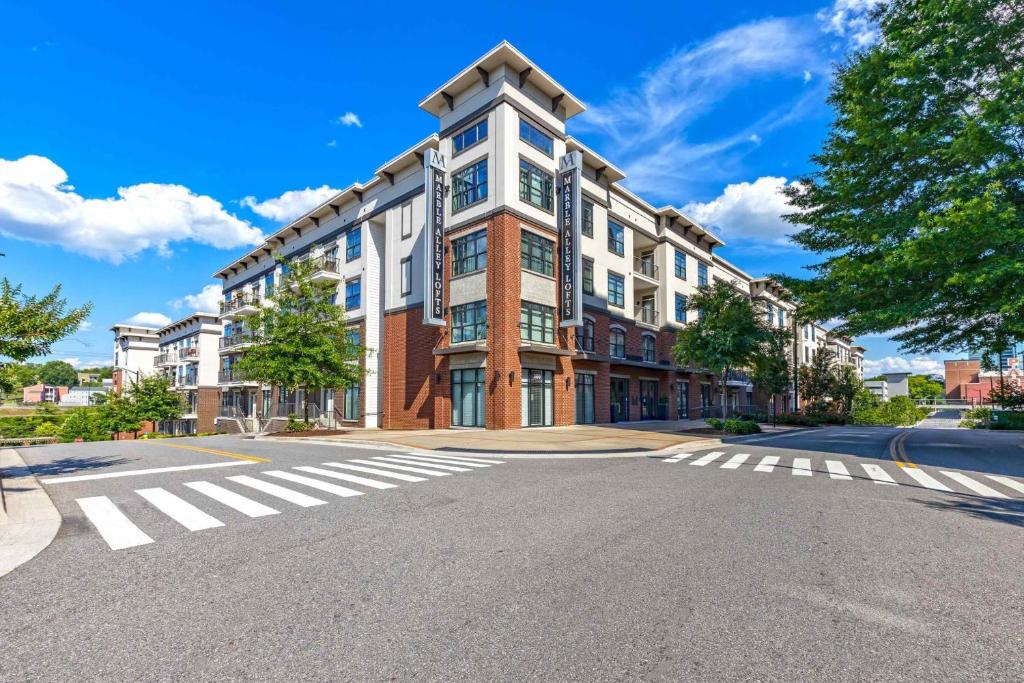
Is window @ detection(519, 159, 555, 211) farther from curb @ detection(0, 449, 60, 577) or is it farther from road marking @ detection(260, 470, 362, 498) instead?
curb @ detection(0, 449, 60, 577)

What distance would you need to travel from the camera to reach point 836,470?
38.4 ft

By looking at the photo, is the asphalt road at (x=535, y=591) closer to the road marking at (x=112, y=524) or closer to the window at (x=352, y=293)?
the road marking at (x=112, y=524)

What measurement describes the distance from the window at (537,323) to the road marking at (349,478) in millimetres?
15134

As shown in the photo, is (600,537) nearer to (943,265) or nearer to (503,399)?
(943,265)

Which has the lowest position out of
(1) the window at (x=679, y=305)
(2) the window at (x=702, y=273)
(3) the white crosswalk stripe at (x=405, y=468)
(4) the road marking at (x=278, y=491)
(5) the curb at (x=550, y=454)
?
(5) the curb at (x=550, y=454)

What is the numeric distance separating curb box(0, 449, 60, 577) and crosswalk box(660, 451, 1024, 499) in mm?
12118

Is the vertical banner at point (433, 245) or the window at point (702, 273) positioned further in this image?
the window at point (702, 273)

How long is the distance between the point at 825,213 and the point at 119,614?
22.3 meters

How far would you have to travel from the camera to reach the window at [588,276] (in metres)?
31.0

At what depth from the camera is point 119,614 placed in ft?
13.1

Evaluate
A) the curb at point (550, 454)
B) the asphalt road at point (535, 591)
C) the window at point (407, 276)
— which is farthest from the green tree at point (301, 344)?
the asphalt road at point (535, 591)

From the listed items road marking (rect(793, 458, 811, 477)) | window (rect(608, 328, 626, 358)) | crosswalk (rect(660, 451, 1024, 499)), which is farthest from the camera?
window (rect(608, 328, 626, 358))

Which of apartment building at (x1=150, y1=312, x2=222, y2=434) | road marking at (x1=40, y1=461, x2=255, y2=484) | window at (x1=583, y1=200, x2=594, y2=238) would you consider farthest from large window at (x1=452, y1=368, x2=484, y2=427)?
apartment building at (x1=150, y1=312, x2=222, y2=434)

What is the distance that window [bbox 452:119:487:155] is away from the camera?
88.0ft
